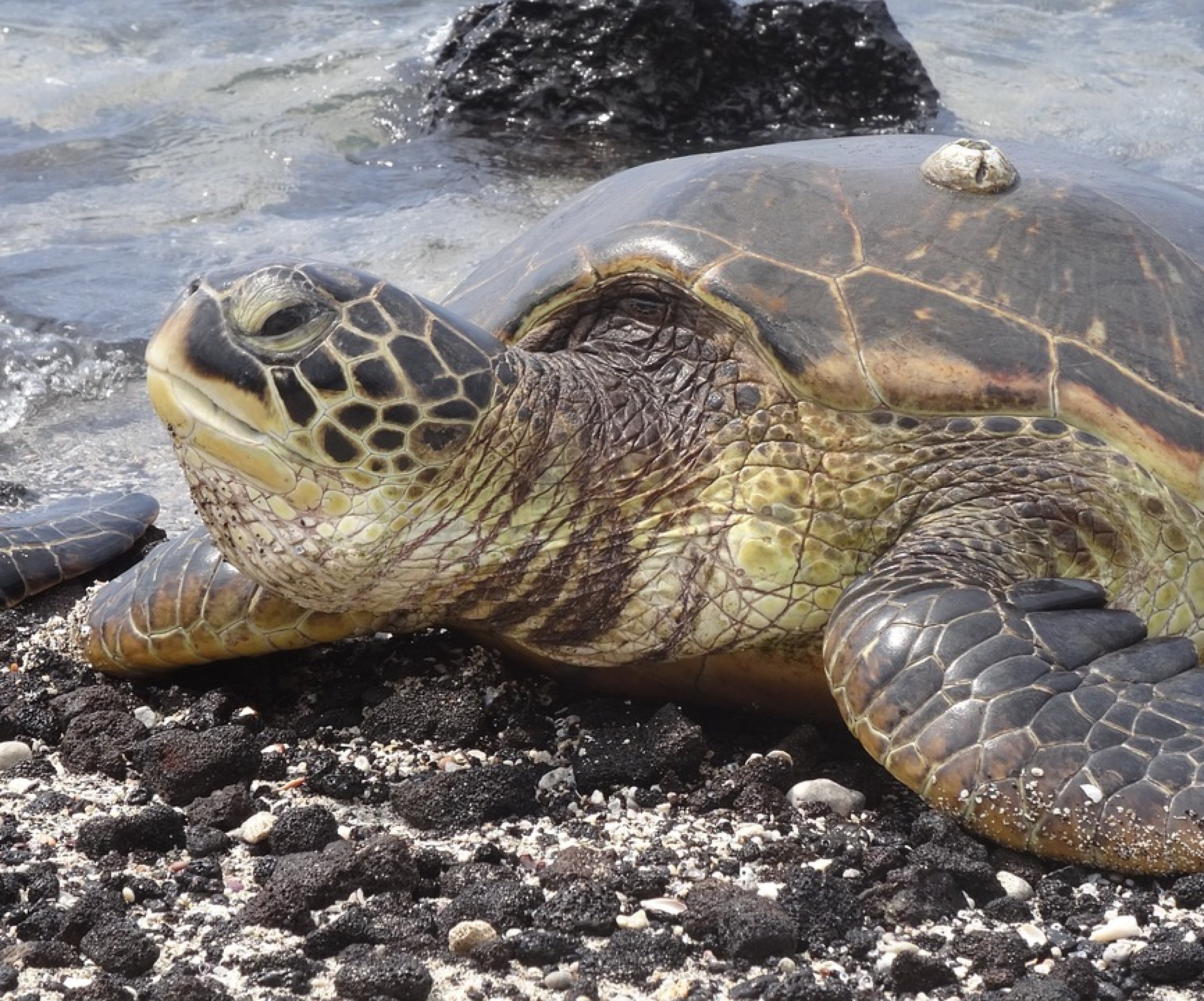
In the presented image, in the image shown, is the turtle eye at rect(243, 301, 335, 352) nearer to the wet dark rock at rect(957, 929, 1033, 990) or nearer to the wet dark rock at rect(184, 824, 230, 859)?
the wet dark rock at rect(184, 824, 230, 859)

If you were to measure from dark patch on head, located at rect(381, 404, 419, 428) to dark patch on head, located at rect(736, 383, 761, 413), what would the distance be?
2.46 ft

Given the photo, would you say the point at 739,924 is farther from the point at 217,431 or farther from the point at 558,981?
the point at 217,431

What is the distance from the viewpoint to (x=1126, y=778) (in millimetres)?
2566

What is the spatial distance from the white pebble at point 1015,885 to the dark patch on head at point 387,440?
1373 mm

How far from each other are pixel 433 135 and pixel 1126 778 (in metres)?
8.39

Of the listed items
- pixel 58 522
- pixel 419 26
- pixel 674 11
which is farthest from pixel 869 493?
pixel 419 26

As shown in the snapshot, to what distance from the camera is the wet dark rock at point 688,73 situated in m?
9.82

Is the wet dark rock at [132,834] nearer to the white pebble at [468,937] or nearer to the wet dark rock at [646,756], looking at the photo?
the white pebble at [468,937]

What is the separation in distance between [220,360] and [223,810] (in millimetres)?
861

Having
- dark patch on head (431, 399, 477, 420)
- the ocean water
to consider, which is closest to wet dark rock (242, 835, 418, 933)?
dark patch on head (431, 399, 477, 420)

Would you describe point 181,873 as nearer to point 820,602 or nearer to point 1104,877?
point 820,602

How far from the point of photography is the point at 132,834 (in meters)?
2.71

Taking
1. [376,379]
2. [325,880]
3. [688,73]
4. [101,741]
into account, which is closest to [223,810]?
[325,880]

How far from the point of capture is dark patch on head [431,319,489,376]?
3.01m
